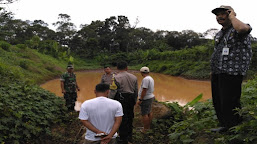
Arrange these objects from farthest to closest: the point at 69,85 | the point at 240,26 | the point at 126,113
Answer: the point at 69,85, the point at 126,113, the point at 240,26

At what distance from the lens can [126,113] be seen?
399cm

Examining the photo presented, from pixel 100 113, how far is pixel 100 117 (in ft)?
0.15

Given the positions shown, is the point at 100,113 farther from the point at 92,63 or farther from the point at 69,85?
the point at 92,63

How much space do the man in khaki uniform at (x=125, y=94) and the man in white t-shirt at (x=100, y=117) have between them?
139cm

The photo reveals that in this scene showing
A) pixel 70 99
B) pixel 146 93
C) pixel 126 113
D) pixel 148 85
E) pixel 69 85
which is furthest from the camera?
pixel 70 99

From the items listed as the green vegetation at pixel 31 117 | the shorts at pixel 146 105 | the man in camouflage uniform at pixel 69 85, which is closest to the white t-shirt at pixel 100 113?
the green vegetation at pixel 31 117

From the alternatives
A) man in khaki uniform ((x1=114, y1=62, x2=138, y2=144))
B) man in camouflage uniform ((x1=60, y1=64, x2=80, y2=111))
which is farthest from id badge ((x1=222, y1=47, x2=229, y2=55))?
man in camouflage uniform ((x1=60, y1=64, x2=80, y2=111))

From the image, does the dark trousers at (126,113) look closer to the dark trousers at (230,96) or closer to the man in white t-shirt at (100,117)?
the man in white t-shirt at (100,117)

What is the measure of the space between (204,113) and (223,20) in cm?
179

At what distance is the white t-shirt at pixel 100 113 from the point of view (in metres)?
2.37

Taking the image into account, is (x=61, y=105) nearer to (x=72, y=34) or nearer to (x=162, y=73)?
(x=162, y=73)

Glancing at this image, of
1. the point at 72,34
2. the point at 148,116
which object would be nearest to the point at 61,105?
the point at 148,116

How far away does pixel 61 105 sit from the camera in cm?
644

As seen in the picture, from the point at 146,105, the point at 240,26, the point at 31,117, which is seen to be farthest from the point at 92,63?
the point at 240,26
